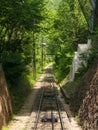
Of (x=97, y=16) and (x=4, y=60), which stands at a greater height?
(x=97, y=16)

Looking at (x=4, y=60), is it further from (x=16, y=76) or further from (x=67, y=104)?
(x=67, y=104)

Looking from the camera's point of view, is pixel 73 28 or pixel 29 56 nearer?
pixel 29 56

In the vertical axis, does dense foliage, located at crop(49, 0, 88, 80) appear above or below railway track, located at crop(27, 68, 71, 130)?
above

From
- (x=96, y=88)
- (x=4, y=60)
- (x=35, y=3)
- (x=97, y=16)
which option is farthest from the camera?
(x=97, y=16)

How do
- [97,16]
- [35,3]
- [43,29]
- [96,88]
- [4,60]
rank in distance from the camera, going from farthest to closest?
[43,29] → [97,16] → [35,3] → [4,60] → [96,88]

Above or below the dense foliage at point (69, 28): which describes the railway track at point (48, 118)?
below

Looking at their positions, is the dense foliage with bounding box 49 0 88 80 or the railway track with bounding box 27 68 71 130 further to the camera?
the dense foliage with bounding box 49 0 88 80

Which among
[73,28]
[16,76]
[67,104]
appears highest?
[73,28]

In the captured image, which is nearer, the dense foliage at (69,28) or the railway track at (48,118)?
the railway track at (48,118)

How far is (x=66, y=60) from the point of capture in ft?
155

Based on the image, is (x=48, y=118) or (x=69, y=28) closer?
(x=48, y=118)

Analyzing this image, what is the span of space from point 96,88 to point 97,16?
54.5 feet

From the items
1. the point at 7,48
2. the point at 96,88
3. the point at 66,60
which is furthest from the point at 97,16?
the point at 96,88

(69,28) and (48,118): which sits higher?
(69,28)
